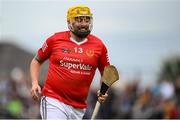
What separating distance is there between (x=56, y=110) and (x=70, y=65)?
26.1 inches

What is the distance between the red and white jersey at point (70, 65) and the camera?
11.0 meters

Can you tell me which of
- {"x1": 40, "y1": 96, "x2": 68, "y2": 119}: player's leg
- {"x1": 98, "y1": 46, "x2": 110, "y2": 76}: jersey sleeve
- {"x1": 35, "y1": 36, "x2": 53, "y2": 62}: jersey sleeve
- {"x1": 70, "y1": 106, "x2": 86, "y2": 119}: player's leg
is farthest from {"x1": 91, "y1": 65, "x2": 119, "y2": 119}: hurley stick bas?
{"x1": 35, "y1": 36, "x2": 53, "y2": 62}: jersey sleeve

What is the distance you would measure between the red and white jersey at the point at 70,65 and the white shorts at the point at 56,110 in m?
0.06

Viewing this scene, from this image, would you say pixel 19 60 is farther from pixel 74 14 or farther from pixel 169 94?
pixel 74 14

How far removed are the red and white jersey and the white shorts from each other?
0.06m

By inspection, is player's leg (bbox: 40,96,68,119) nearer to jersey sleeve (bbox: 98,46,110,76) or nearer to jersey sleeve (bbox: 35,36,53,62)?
jersey sleeve (bbox: 35,36,53,62)

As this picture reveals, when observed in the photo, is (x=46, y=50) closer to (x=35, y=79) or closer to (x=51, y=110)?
(x=35, y=79)

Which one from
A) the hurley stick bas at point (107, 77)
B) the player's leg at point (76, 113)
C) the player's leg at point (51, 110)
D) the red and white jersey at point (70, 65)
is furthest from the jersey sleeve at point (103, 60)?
the player's leg at point (51, 110)

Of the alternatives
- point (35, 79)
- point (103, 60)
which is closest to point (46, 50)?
point (35, 79)

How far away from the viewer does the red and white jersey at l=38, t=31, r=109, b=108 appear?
1099 centimetres

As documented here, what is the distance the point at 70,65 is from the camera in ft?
36.0

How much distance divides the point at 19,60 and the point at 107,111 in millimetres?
8312

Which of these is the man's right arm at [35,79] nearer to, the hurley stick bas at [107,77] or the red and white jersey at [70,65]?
the red and white jersey at [70,65]

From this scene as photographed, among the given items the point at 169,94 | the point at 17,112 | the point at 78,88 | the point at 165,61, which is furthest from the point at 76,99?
the point at 165,61
